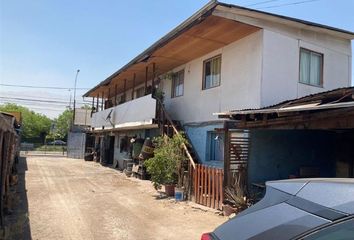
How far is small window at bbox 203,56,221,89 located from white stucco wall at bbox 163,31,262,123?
0.64 ft

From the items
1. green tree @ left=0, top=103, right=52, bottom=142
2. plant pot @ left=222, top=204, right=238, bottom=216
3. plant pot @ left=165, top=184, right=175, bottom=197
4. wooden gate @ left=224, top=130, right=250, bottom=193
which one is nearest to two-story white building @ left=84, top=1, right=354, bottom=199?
wooden gate @ left=224, top=130, right=250, bottom=193

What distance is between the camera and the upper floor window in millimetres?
12405

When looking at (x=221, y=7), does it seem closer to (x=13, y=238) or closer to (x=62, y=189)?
(x=13, y=238)

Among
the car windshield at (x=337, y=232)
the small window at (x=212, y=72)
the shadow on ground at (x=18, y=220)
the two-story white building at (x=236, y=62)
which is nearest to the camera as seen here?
the car windshield at (x=337, y=232)

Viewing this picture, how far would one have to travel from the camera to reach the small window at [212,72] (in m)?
13.8

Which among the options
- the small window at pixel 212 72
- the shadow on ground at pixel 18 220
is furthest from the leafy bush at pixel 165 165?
the shadow on ground at pixel 18 220

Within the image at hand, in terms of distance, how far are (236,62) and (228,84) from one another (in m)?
0.84

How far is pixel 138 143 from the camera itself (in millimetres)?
19344

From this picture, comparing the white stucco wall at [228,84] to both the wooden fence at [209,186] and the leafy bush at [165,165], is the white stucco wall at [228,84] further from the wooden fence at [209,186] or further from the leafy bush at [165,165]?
the wooden fence at [209,186]

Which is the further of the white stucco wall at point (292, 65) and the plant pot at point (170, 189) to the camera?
the plant pot at point (170, 189)

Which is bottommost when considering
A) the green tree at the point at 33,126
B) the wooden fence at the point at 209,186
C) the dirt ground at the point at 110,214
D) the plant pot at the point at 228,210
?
the dirt ground at the point at 110,214

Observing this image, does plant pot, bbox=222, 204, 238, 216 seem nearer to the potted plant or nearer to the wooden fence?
the wooden fence

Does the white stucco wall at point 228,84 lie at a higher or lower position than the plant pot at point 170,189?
higher

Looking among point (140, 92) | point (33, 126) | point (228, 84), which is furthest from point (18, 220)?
point (33, 126)
